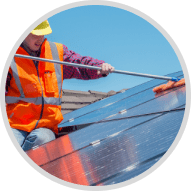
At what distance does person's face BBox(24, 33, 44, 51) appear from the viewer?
3.19 meters

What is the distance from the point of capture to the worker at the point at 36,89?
10.3 feet

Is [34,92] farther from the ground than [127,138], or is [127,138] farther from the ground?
[34,92]

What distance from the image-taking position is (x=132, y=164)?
264 cm

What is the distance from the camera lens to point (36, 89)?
3.17 meters

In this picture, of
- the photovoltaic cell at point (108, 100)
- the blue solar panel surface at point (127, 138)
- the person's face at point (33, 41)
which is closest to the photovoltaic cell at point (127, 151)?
the blue solar panel surface at point (127, 138)

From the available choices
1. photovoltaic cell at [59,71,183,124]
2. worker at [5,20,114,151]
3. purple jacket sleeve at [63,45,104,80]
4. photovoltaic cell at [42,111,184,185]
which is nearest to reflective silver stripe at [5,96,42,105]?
worker at [5,20,114,151]

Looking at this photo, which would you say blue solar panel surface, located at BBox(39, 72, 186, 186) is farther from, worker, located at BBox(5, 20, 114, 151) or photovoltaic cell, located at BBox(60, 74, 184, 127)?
worker, located at BBox(5, 20, 114, 151)

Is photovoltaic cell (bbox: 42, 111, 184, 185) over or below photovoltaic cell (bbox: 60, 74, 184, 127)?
below

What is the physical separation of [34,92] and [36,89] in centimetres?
3

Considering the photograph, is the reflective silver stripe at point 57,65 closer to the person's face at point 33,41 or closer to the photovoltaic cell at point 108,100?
the person's face at point 33,41

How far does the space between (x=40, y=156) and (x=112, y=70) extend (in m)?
0.92

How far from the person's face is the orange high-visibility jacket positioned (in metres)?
0.06

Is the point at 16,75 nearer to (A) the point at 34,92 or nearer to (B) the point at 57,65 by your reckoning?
(A) the point at 34,92

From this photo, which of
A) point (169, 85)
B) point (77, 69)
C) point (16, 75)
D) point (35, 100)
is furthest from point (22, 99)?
point (169, 85)
